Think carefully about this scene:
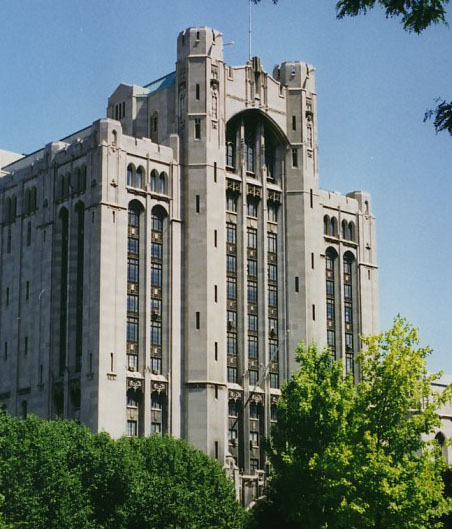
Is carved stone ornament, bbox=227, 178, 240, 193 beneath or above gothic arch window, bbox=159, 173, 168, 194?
above

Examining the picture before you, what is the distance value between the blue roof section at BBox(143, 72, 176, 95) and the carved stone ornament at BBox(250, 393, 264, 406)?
106ft

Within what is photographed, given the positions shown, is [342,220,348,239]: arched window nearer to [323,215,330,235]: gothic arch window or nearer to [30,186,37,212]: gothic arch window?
[323,215,330,235]: gothic arch window

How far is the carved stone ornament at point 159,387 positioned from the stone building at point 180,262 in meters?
0.15

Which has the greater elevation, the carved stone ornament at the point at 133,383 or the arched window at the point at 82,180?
the arched window at the point at 82,180

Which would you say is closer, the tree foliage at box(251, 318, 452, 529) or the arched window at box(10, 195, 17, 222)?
the tree foliage at box(251, 318, 452, 529)

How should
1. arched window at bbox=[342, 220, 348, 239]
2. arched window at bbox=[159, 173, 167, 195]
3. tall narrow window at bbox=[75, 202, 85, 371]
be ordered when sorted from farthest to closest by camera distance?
arched window at bbox=[342, 220, 348, 239] < arched window at bbox=[159, 173, 167, 195] < tall narrow window at bbox=[75, 202, 85, 371]

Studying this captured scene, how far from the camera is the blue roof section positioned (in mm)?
108375

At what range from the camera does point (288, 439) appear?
3174 inches

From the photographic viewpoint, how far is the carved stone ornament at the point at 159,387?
97.2 m

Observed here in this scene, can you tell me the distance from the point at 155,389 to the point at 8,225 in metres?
25.7

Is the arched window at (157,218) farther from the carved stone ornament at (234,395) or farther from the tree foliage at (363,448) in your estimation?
the tree foliage at (363,448)

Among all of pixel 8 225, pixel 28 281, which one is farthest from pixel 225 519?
pixel 8 225

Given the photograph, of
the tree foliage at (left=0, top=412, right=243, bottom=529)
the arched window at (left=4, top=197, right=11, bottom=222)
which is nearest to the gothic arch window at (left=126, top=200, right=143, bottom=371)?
the tree foliage at (left=0, top=412, right=243, bottom=529)

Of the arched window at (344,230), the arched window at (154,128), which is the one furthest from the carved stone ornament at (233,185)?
the arched window at (344,230)
